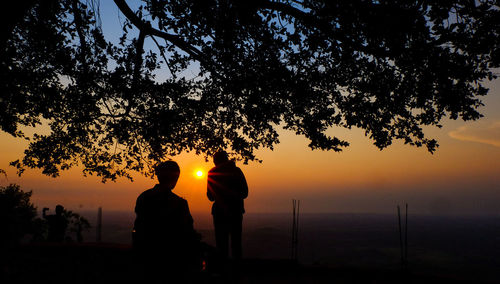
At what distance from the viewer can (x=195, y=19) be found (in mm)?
8266

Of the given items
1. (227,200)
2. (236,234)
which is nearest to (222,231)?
(236,234)

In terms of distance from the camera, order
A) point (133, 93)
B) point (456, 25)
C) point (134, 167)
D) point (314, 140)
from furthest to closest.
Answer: point (134, 167)
point (133, 93)
point (314, 140)
point (456, 25)

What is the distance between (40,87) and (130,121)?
284cm

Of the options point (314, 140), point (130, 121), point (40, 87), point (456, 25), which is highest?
point (456, 25)

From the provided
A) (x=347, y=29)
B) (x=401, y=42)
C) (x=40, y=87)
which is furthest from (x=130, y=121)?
(x=401, y=42)

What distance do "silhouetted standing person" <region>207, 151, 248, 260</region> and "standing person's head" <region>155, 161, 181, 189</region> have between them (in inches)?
69.3

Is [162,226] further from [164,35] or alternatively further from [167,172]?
[164,35]

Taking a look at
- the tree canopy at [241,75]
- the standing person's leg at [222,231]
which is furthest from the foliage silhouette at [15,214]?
the standing person's leg at [222,231]

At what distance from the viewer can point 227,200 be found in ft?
17.1

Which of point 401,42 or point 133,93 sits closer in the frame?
point 401,42

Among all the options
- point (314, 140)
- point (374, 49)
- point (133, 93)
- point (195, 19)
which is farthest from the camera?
point (133, 93)

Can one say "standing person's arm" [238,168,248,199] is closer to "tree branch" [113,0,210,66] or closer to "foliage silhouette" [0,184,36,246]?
"tree branch" [113,0,210,66]

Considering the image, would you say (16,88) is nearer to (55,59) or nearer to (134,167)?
(55,59)

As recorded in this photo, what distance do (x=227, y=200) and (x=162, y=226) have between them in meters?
1.88
